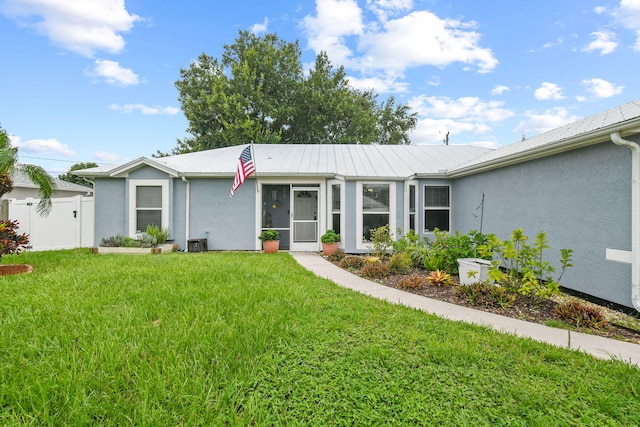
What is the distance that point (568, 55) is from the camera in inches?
350

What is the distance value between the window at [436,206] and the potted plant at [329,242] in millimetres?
3329

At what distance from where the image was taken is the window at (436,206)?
1013 cm

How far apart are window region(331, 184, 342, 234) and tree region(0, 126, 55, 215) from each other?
7.94 meters

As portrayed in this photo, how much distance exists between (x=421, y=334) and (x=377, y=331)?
0.47 m

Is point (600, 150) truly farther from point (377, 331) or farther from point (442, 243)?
point (377, 331)

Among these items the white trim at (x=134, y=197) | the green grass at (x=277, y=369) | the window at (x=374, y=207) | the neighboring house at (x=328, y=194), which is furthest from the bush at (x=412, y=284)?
the white trim at (x=134, y=197)

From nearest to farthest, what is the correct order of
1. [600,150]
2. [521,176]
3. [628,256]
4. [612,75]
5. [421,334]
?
1. [421,334]
2. [628,256]
3. [600,150]
4. [521,176]
5. [612,75]

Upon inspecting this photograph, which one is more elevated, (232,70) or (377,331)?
(232,70)

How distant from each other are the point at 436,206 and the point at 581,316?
6.54 metres

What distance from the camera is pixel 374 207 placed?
31.1 feet

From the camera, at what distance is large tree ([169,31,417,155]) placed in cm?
1825

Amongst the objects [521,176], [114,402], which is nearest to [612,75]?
[521,176]

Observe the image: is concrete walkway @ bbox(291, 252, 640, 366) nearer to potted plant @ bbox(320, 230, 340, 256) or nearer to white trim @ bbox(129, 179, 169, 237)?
potted plant @ bbox(320, 230, 340, 256)

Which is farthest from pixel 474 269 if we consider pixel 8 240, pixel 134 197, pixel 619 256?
pixel 134 197
